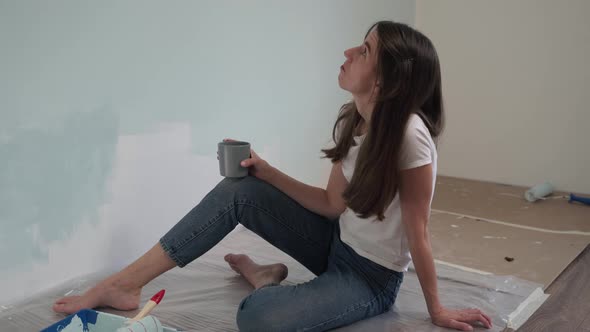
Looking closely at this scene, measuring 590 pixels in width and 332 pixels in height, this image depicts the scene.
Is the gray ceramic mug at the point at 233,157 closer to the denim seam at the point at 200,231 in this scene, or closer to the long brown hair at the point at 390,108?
the denim seam at the point at 200,231

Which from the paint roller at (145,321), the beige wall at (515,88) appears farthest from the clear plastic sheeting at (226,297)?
the beige wall at (515,88)

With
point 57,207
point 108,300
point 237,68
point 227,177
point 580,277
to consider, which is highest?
point 237,68

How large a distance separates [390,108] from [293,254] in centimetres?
49

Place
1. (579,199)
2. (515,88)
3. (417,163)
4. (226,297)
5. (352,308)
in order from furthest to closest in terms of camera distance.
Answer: (515,88) < (579,199) < (226,297) < (352,308) < (417,163)

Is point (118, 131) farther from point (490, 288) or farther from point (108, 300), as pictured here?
point (490, 288)

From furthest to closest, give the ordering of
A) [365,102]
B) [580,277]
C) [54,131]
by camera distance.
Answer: [580,277], [54,131], [365,102]

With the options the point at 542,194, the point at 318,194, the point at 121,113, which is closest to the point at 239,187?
the point at 318,194

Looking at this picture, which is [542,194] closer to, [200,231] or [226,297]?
[226,297]

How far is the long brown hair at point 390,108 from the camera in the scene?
138 centimetres

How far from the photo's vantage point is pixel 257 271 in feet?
6.00

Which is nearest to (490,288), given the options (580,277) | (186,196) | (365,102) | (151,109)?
(580,277)

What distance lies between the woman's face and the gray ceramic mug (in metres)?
0.31

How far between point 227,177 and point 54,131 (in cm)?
52

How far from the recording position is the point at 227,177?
1.58 meters
